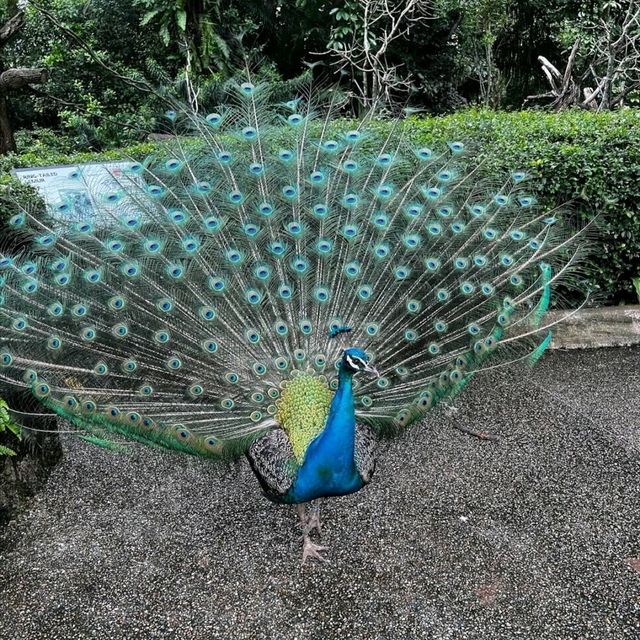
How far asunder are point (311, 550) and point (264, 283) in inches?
Answer: 52.6

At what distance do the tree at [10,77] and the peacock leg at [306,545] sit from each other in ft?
18.9

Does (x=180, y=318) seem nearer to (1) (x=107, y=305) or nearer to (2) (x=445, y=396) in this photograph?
(1) (x=107, y=305)

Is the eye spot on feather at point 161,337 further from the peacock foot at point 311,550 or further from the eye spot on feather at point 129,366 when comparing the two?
the peacock foot at point 311,550

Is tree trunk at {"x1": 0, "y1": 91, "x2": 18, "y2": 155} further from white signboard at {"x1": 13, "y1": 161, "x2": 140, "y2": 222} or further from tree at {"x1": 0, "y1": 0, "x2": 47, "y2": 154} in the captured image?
white signboard at {"x1": 13, "y1": 161, "x2": 140, "y2": 222}

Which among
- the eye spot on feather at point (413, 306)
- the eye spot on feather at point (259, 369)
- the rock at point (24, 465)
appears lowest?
the rock at point (24, 465)

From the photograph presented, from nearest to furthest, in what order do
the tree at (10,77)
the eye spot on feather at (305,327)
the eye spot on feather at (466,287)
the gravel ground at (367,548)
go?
the gravel ground at (367,548), the eye spot on feather at (305,327), the eye spot on feather at (466,287), the tree at (10,77)

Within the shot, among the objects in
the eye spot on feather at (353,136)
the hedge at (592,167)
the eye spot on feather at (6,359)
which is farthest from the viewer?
the hedge at (592,167)

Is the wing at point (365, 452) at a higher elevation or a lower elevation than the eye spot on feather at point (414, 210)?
lower

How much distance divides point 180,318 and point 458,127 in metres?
3.64

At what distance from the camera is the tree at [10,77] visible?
21.1ft

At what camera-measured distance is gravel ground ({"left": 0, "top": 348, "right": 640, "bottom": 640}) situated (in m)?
2.44

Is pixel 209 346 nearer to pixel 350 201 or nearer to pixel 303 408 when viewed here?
pixel 303 408

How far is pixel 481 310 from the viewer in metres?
3.19

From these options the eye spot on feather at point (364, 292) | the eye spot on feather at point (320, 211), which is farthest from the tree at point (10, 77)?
the eye spot on feather at point (364, 292)
